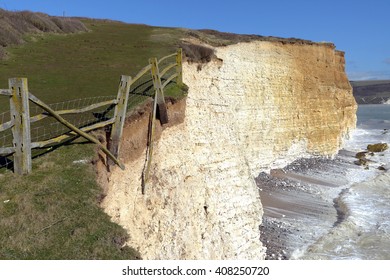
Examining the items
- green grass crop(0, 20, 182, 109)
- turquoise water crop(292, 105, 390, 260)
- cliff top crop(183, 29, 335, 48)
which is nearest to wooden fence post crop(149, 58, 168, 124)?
green grass crop(0, 20, 182, 109)

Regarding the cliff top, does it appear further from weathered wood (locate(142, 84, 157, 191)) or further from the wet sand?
weathered wood (locate(142, 84, 157, 191))

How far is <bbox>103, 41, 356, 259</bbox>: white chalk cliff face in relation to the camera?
10680 mm

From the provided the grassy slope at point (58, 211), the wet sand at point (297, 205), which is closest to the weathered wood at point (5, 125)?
the grassy slope at point (58, 211)

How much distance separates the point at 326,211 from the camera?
2075 centimetres

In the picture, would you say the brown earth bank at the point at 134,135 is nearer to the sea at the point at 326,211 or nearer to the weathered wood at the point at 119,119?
the weathered wood at the point at 119,119

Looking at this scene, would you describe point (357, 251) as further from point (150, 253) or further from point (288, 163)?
point (288, 163)

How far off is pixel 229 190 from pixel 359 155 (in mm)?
25385

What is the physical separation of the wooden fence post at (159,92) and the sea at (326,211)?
7011 millimetres


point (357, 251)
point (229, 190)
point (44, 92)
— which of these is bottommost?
point (357, 251)

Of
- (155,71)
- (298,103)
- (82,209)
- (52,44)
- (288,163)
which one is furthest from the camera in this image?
(298,103)

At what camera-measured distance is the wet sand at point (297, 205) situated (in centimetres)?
1658

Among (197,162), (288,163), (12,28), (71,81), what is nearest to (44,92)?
(71,81)

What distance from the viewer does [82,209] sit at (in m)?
8.05

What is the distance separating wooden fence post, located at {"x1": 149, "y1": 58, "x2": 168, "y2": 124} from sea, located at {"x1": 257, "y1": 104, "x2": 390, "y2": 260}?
7.01 meters
